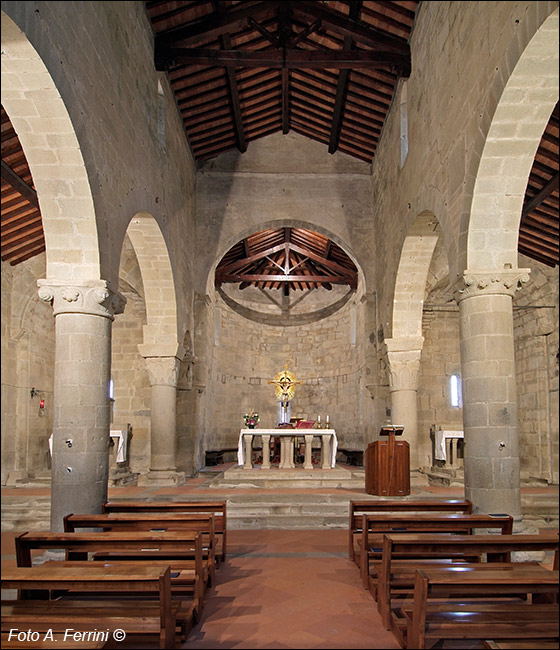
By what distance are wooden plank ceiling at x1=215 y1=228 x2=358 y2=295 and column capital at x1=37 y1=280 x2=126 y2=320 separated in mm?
12253

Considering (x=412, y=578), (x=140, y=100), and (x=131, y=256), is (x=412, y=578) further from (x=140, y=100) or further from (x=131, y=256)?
(x=131, y=256)

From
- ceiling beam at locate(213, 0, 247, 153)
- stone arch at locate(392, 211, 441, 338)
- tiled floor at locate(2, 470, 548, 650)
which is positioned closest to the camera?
tiled floor at locate(2, 470, 548, 650)

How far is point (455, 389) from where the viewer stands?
16.9 m

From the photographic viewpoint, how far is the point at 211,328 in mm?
17953

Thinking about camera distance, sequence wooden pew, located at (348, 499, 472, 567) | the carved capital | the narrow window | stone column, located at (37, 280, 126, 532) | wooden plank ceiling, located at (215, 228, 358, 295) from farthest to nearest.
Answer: wooden plank ceiling, located at (215, 228, 358, 295) < the carved capital < the narrow window < stone column, located at (37, 280, 126, 532) < wooden pew, located at (348, 499, 472, 567)

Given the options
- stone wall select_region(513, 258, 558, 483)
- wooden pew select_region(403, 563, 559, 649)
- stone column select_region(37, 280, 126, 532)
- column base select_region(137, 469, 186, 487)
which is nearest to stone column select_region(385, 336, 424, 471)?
stone wall select_region(513, 258, 558, 483)

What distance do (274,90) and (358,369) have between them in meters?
8.57

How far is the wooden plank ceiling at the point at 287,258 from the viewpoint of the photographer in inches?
789

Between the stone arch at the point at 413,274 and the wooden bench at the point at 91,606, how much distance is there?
8804 mm

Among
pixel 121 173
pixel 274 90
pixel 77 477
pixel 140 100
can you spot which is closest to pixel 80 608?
pixel 77 477

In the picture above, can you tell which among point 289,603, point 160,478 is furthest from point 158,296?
point 289,603

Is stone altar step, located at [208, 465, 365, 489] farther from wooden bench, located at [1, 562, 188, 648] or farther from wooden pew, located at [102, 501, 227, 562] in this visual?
wooden bench, located at [1, 562, 188, 648]

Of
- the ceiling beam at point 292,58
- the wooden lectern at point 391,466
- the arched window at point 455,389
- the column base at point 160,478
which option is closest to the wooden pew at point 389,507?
the wooden lectern at point 391,466

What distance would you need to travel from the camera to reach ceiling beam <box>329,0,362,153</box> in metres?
11.4
